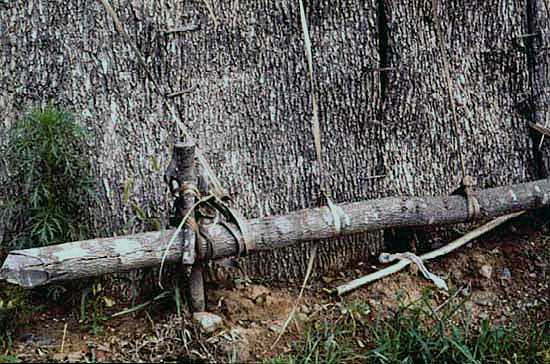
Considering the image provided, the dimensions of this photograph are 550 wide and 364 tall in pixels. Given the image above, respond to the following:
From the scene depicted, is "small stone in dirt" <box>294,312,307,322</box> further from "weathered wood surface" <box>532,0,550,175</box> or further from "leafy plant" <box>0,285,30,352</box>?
"weathered wood surface" <box>532,0,550,175</box>

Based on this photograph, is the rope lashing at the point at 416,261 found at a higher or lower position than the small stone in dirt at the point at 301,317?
higher

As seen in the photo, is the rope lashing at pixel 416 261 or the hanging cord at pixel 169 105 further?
the rope lashing at pixel 416 261

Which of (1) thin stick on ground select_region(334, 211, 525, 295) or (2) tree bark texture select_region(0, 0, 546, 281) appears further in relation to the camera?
(1) thin stick on ground select_region(334, 211, 525, 295)

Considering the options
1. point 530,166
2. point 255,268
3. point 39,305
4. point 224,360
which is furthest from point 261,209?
point 530,166

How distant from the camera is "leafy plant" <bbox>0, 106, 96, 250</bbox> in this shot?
274 centimetres

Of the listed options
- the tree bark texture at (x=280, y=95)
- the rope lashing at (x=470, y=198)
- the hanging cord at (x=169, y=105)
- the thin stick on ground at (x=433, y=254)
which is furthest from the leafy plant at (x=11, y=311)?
the rope lashing at (x=470, y=198)

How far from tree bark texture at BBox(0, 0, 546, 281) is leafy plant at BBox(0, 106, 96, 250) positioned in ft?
0.29

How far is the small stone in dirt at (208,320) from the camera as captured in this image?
276cm

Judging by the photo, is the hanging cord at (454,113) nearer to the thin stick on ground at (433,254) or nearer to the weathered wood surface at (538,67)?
the thin stick on ground at (433,254)

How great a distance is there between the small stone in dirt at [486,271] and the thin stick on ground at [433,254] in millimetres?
129

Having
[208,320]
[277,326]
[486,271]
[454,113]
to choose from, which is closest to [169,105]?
[208,320]

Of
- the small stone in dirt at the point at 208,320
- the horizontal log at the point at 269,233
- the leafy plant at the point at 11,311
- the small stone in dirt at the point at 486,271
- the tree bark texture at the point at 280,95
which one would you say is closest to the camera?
the horizontal log at the point at 269,233

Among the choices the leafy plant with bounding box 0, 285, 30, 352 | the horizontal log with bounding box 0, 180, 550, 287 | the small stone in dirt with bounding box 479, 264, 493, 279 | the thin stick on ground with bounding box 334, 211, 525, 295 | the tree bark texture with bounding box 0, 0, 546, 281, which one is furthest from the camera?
the small stone in dirt with bounding box 479, 264, 493, 279

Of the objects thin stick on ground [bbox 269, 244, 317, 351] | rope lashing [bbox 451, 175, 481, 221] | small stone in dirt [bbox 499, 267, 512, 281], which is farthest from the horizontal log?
small stone in dirt [bbox 499, 267, 512, 281]
